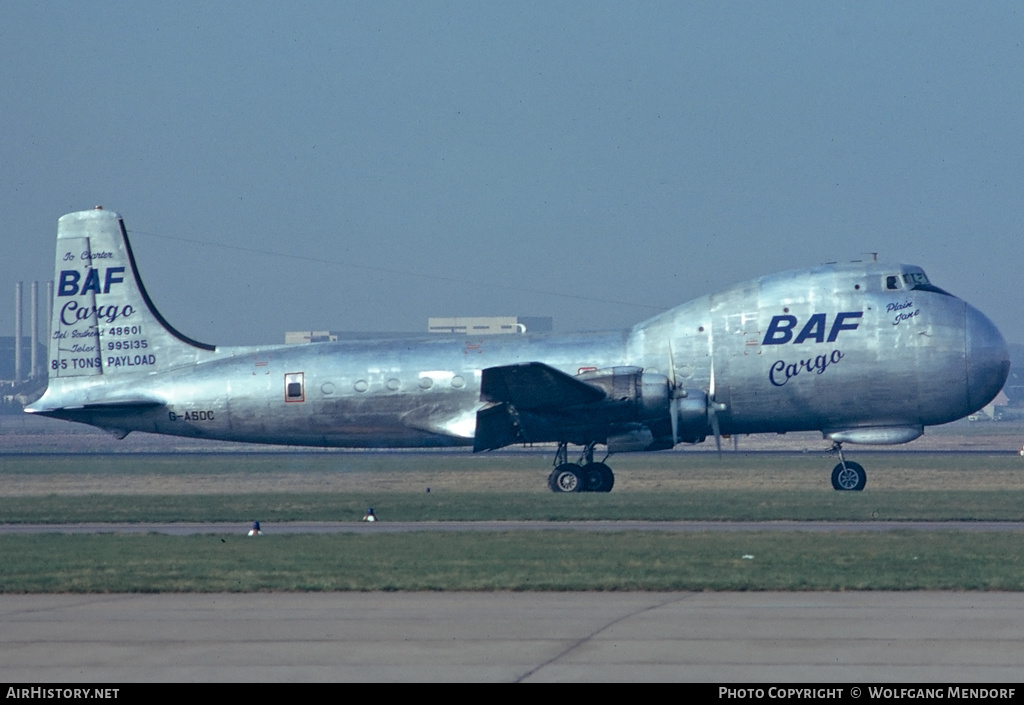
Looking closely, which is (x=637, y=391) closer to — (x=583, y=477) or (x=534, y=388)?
(x=534, y=388)

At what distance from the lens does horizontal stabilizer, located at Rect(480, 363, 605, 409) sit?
3591 centimetres

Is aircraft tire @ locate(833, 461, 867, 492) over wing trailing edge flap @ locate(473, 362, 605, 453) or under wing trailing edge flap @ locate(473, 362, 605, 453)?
under

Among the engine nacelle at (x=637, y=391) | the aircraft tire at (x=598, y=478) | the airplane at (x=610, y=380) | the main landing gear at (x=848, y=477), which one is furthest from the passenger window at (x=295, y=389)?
the main landing gear at (x=848, y=477)

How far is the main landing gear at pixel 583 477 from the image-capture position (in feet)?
128

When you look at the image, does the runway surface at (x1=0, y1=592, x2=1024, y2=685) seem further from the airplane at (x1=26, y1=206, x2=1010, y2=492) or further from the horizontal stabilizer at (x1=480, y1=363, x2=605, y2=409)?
the airplane at (x1=26, y1=206, x2=1010, y2=492)

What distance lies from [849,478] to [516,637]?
86.3 ft

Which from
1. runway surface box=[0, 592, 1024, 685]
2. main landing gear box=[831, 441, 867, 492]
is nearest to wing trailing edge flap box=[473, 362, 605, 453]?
main landing gear box=[831, 441, 867, 492]

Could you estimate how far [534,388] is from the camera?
3662 centimetres

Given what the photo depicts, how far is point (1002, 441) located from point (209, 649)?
82.9m

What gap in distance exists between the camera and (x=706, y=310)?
38062 mm

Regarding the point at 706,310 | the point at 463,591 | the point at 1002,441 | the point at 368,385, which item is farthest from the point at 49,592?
the point at 1002,441

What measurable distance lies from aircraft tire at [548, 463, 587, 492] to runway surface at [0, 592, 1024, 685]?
20833mm

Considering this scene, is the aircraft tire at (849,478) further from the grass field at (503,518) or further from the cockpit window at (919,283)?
the cockpit window at (919,283)

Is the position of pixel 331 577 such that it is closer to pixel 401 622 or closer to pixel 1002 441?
pixel 401 622
